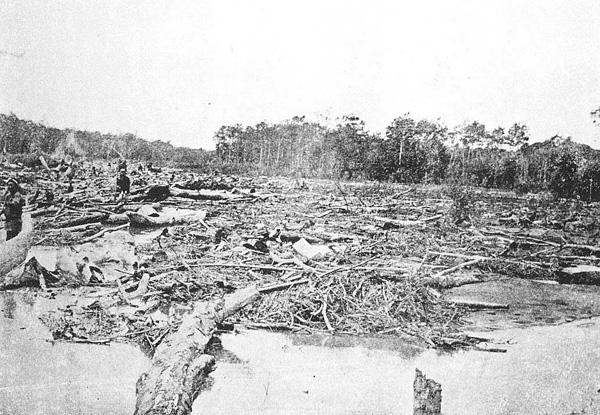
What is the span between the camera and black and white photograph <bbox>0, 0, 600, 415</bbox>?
3111mm

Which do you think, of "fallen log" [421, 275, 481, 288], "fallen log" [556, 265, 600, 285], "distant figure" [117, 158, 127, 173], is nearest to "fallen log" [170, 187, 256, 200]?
"distant figure" [117, 158, 127, 173]

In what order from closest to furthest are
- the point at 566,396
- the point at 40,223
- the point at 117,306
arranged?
the point at 566,396 < the point at 117,306 < the point at 40,223

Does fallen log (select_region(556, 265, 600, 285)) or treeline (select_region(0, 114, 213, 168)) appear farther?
treeline (select_region(0, 114, 213, 168))

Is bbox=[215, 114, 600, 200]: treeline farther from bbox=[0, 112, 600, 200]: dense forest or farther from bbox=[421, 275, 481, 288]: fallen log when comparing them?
bbox=[421, 275, 481, 288]: fallen log

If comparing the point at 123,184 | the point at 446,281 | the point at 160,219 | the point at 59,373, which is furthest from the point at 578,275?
the point at 59,373

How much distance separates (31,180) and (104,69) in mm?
1031

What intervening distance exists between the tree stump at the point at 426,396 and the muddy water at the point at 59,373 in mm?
1712

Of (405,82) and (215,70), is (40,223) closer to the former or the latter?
(215,70)

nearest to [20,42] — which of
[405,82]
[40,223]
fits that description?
[40,223]

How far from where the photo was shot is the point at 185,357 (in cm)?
264

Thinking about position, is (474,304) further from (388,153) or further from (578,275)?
(388,153)

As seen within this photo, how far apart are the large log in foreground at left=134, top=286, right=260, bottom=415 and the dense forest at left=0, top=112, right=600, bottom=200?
1.05 m

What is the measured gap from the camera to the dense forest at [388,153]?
3301 mm

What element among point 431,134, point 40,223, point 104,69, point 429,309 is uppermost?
point 104,69
